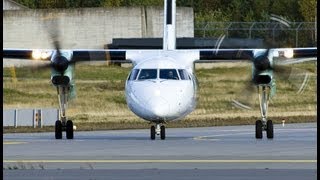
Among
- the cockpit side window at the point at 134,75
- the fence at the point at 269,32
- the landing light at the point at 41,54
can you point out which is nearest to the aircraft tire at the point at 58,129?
the landing light at the point at 41,54

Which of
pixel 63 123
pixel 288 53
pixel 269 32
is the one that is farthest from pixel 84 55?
pixel 269 32

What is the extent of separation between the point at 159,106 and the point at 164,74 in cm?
124

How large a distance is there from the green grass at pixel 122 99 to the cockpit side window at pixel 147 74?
10.3 metres

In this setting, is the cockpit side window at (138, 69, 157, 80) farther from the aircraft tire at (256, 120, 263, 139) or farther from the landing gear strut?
the aircraft tire at (256, 120, 263, 139)

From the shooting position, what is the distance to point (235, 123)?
1756 inches

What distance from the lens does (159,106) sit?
29.8 meters

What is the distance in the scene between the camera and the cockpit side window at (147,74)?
30.7m

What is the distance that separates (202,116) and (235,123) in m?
5.99

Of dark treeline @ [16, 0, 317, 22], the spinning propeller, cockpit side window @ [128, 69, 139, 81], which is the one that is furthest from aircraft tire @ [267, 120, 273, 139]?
dark treeline @ [16, 0, 317, 22]

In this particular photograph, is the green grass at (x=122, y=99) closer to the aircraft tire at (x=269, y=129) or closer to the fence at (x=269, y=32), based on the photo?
the fence at (x=269, y=32)

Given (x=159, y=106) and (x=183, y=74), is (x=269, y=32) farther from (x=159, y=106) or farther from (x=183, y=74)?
(x=159, y=106)

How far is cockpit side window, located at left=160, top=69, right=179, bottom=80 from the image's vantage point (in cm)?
Result: 3073
